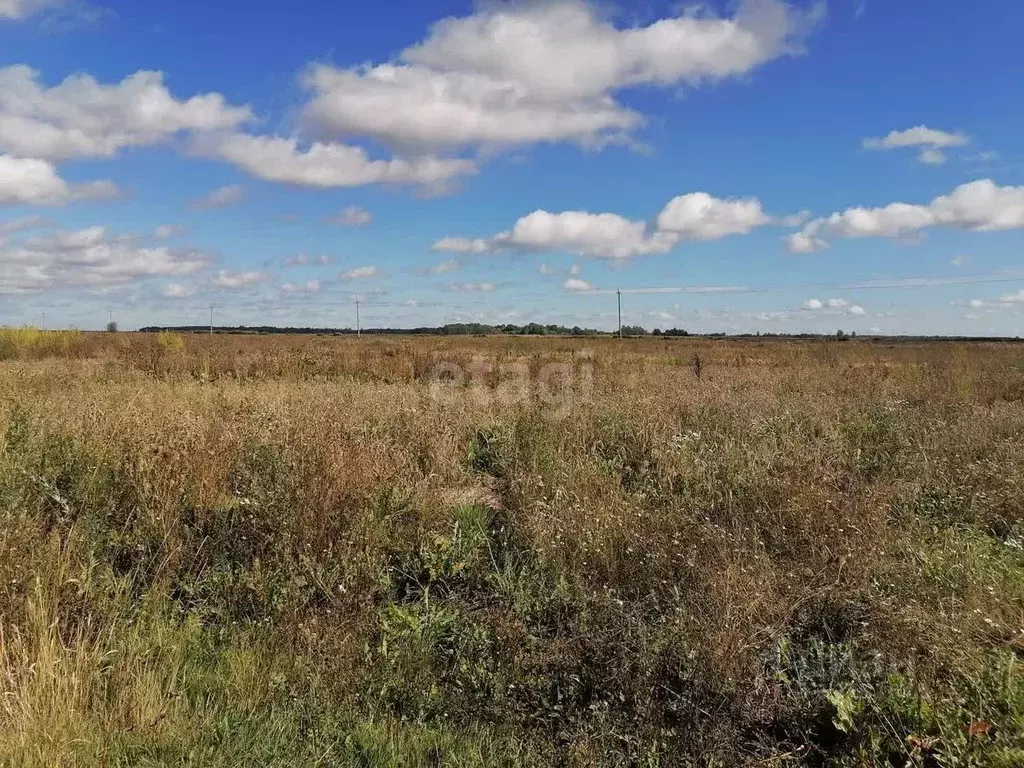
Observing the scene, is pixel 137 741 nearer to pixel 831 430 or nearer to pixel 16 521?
pixel 16 521

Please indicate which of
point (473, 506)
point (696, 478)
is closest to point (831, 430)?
point (696, 478)

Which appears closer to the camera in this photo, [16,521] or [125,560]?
[16,521]

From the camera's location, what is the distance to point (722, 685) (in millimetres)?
2893

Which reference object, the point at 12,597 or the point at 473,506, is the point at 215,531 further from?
the point at 473,506

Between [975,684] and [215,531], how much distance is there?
180 inches

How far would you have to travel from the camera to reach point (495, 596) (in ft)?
12.6

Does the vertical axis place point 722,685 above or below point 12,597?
below

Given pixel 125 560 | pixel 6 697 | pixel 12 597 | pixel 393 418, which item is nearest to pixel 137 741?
pixel 6 697

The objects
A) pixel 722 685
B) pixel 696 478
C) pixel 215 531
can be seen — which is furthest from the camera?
pixel 696 478

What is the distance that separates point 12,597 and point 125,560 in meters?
0.97

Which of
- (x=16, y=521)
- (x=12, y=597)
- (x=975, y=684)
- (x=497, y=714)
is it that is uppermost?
(x=16, y=521)

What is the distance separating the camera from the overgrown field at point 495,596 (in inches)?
104

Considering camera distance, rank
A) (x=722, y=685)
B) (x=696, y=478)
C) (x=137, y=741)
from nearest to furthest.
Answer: (x=137, y=741)
(x=722, y=685)
(x=696, y=478)

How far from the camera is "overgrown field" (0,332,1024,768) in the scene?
2.64 m
